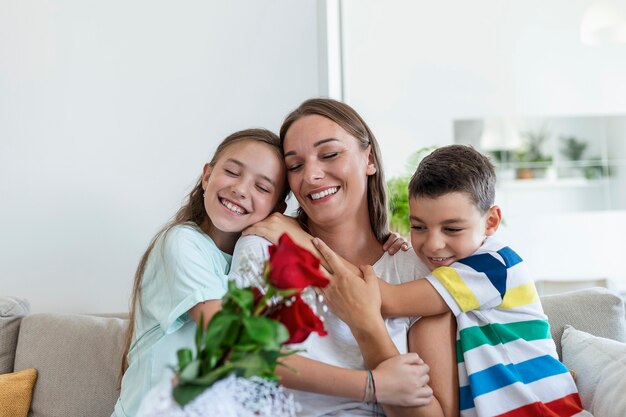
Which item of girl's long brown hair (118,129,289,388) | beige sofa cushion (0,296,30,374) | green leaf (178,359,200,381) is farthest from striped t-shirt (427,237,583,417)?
beige sofa cushion (0,296,30,374)

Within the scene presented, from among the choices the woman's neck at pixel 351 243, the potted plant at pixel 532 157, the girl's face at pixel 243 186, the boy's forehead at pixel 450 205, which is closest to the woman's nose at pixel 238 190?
the girl's face at pixel 243 186

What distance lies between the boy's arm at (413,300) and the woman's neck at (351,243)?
24 centimetres

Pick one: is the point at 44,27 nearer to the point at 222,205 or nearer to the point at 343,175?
the point at 222,205

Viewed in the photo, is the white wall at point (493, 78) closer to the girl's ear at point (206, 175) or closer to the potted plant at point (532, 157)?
the potted plant at point (532, 157)

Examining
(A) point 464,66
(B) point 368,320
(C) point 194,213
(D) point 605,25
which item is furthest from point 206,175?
(A) point 464,66

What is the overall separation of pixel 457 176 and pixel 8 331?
5.51 ft

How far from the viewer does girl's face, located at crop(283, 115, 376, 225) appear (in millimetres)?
1752

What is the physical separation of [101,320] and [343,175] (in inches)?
44.0

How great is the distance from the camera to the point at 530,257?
6742mm

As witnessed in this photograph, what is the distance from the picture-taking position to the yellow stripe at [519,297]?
1.62m

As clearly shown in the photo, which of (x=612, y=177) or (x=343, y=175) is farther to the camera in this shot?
(x=612, y=177)

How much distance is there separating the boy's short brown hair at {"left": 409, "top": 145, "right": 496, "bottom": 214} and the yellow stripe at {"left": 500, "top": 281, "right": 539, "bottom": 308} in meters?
0.20

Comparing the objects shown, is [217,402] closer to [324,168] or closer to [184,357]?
[184,357]

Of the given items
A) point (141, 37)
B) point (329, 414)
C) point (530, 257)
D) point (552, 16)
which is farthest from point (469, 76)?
point (329, 414)
